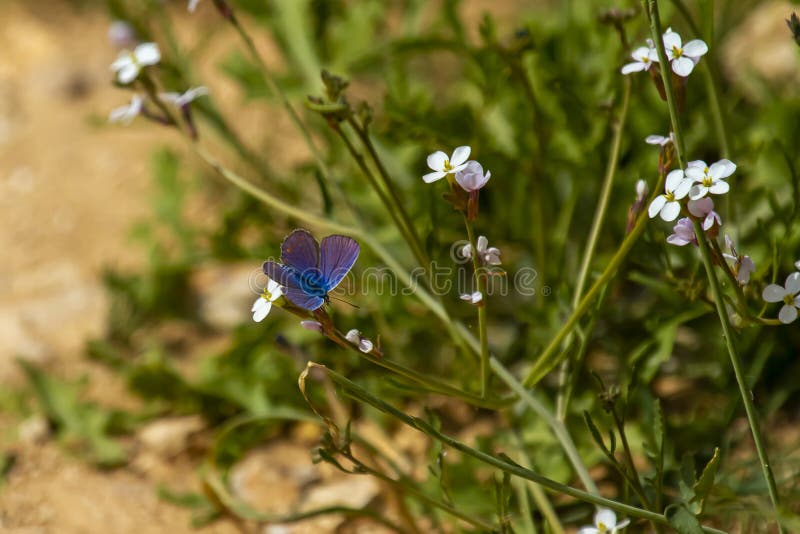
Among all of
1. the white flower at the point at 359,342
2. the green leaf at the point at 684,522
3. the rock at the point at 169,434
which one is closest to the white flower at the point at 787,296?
the green leaf at the point at 684,522

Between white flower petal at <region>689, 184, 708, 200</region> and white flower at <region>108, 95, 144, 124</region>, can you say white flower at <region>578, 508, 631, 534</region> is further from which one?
white flower at <region>108, 95, 144, 124</region>

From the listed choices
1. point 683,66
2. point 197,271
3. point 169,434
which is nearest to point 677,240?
point 683,66

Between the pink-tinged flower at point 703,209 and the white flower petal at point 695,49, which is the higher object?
the white flower petal at point 695,49

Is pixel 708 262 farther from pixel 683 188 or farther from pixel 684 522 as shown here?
pixel 684 522

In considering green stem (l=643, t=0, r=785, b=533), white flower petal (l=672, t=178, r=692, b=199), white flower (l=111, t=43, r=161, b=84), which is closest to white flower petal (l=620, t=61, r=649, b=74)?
green stem (l=643, t=0, r=785, b=533)

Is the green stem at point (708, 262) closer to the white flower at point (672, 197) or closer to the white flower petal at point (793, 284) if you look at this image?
the white flower at point (672, 197)

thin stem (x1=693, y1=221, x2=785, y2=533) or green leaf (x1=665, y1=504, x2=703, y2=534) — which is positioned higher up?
thin stem (x1=693, y1=221, x2=785, y2=533)
